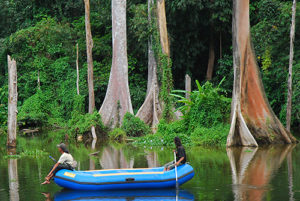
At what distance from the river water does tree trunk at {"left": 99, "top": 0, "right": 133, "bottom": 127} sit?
4.07m

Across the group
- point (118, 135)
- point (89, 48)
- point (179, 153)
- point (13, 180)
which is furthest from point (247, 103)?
point (13, 180)

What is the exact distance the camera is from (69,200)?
35.7 feet

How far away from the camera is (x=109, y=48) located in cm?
3284

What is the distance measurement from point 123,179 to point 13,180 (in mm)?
3485

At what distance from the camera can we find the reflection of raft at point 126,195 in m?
11.0

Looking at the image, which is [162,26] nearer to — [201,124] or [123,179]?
[201,124]

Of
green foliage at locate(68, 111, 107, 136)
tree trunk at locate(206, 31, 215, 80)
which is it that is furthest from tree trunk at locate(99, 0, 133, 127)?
tree trunk at locate(206, 31, 215, 80)

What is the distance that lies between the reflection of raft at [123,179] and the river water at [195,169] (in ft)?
0.54

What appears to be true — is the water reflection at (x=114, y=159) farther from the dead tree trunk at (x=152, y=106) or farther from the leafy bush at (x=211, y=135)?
the dead tree trunk at (x=152, y=106)

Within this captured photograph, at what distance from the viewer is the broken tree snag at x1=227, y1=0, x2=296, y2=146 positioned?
19594mm

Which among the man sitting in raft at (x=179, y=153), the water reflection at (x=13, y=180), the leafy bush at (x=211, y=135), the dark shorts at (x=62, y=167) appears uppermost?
the man sitting in raft at (x=179, y=153)

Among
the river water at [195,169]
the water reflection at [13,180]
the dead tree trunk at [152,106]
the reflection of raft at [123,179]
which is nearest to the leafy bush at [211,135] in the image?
the river water at [195,169]

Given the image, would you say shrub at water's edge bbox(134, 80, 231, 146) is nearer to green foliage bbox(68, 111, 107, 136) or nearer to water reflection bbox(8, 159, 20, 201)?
green foliage bbox(68, 111, 107, 136)

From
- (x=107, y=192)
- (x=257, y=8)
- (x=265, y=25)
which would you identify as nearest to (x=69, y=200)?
(x=107, y=192)
